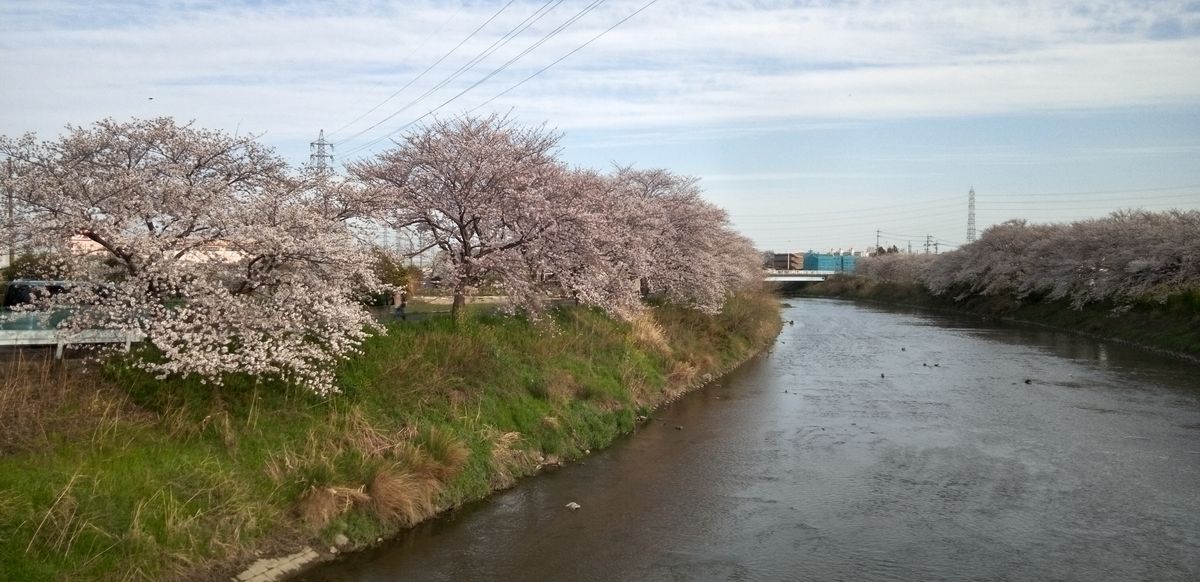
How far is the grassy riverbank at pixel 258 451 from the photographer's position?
7.63 metres

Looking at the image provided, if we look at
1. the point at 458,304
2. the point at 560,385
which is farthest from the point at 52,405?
the point at 458,304

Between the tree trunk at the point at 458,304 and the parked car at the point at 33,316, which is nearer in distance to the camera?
the parked car at the point at 33,316

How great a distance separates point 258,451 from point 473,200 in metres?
7.87

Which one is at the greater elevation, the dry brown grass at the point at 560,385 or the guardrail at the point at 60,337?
the guardrail at the point at 60,337

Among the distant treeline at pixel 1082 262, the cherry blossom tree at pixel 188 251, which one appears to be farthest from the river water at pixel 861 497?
the distant treeline at pixel 1082 262

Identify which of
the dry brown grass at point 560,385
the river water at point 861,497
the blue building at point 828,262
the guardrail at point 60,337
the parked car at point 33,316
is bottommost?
the river water at point 861,497

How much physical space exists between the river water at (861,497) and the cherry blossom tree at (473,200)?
4724 mm

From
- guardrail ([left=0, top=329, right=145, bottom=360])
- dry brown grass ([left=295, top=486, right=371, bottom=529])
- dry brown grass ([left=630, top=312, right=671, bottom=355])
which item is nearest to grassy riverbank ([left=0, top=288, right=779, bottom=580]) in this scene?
dry brown grass ([left=295, top=486, right=371, bottom=529])

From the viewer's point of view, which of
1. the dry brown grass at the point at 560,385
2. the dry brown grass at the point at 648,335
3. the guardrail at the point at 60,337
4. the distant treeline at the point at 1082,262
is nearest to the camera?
the guardrail at the point at 60,337

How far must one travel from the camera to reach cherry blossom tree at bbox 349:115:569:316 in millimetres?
16594

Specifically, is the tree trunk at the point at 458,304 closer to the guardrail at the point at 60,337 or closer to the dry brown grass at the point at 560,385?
the dry brown grass at the point at 560,385

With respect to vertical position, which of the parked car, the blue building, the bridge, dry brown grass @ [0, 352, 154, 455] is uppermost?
the blue building

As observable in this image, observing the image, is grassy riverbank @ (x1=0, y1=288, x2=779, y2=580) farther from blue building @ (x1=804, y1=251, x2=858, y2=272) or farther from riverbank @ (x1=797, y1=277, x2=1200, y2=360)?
blue building @ (x1=804, y1=251, x2=858, y2=272)

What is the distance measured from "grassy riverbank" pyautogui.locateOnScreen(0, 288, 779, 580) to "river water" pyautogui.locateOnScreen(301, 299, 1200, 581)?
65 centimetres
